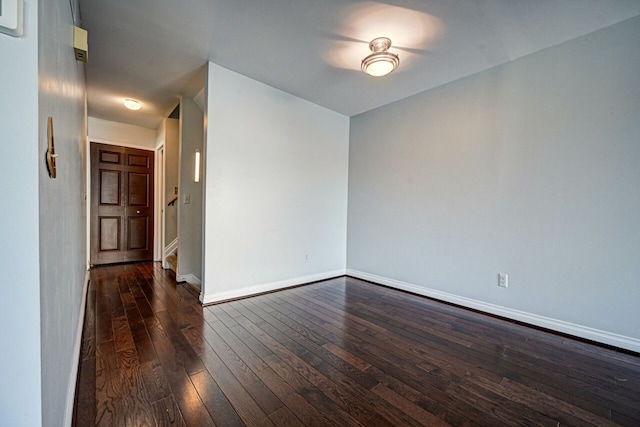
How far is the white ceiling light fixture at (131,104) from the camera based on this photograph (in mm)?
3675

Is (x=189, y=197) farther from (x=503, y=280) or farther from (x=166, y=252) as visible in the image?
(x=503, y=280)

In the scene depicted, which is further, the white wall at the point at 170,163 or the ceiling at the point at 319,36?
the white wall at the point at 170,163

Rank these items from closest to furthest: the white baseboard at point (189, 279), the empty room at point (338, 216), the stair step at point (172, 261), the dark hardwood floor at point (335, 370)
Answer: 1. the empty room at point (338, 216)
2. the dark hardwood floor at point (335, 370)
3. the white baseboard at point (189, 279)
4. the stair step at point (172, 261)

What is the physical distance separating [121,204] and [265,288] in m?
3.27

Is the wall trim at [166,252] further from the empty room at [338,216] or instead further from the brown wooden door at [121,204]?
the brown wooden door at [121,204]

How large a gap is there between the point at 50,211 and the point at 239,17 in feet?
6.54

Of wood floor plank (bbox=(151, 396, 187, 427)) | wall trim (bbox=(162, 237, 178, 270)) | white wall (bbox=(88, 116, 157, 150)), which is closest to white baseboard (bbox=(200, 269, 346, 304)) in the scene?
wood floor plank (bbox=(151, 396, 187, 427))

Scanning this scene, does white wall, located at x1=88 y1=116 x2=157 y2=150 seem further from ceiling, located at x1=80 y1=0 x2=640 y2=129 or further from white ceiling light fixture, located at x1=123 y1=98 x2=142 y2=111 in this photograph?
ceiling, located at x1=80 y1=0 x2=640 y2=129

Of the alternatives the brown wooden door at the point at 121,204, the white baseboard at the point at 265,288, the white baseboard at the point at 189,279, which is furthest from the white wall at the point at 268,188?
the brown wooden door at the point at 121,204

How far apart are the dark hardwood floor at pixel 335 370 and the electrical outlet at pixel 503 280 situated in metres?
0.35

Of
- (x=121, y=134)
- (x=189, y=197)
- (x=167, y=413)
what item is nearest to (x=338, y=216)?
(x=189, y=197)

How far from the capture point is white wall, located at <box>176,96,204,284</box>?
3578mm

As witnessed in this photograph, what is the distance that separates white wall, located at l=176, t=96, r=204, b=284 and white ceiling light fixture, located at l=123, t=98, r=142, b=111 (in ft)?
2.49

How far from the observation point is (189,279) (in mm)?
3611
